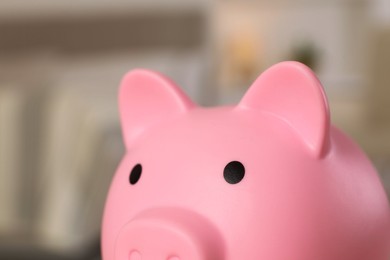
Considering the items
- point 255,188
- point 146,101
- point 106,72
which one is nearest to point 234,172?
point 255,188

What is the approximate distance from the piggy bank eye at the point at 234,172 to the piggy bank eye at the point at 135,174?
80 millimetres

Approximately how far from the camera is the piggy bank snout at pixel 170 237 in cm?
43

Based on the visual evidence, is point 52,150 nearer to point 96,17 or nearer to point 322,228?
point 96,17

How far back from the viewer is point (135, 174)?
51 centimetres

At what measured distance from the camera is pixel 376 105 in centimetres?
238

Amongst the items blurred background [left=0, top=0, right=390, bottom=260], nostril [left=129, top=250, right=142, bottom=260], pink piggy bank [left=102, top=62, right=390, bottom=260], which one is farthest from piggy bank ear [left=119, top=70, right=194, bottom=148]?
blurred background [left=0, top=0, right=390, bottom=260]

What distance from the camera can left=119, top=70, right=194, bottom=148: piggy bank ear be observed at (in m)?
0.56

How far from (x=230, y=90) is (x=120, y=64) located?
1.88ft

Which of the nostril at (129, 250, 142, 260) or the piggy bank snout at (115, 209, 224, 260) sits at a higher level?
the piggy bank snout at (115, 209, 224, 260)

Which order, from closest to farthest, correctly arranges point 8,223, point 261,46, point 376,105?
1. point 8,223
2. point 376,105
3. point 261,46

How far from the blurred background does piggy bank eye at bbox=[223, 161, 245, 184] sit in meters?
1.05

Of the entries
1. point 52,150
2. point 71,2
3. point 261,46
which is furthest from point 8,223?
point 261,46

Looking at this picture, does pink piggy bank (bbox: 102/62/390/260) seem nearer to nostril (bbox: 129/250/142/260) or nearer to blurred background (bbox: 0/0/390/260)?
nostril (bbox: 129/250/142/260)

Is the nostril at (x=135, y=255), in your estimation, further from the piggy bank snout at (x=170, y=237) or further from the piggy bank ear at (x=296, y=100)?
the piggy bank ear at (x=296, y=100)
